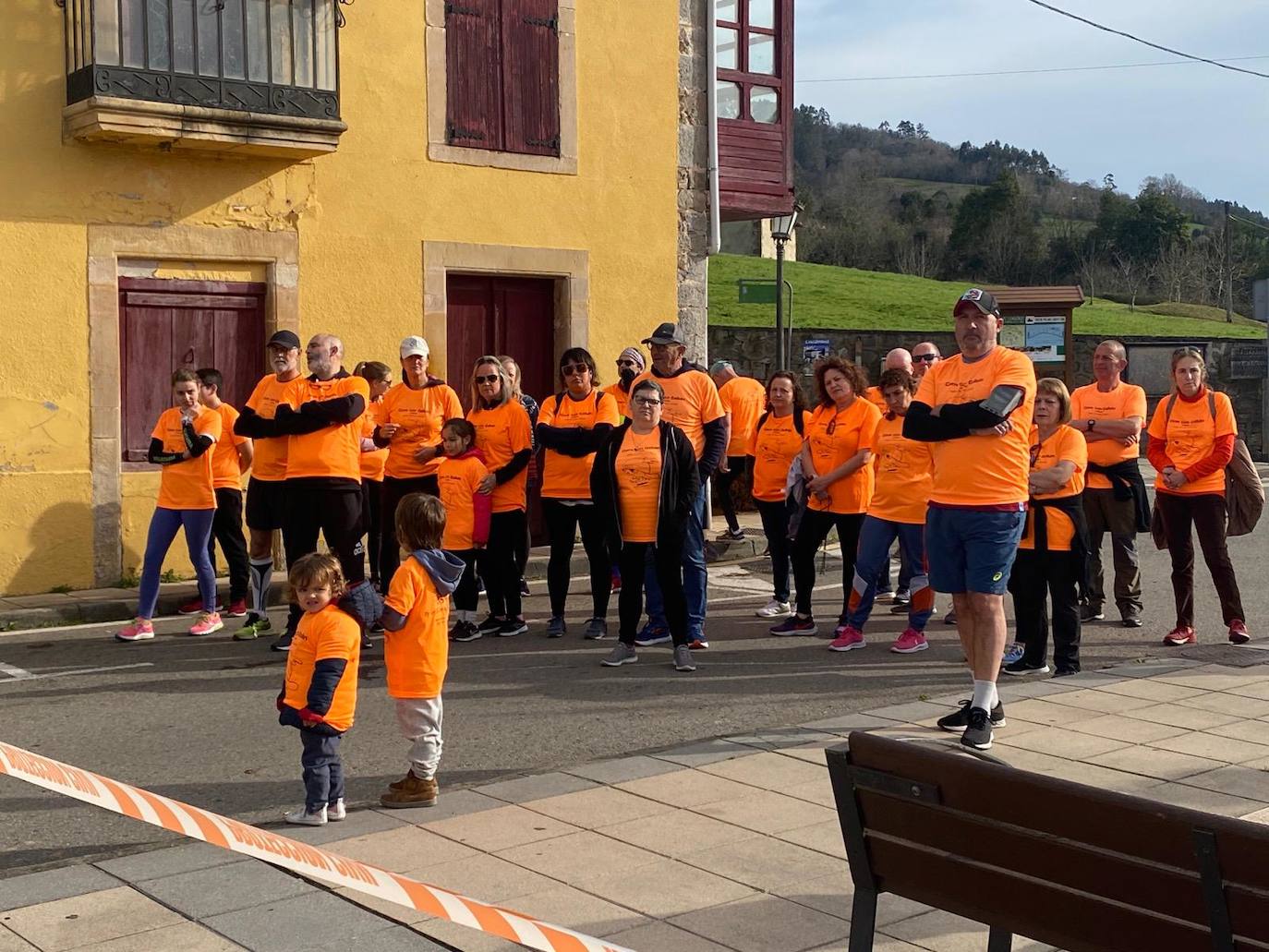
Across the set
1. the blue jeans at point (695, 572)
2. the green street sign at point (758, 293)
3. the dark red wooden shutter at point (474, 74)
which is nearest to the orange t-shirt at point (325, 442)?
the blue jeans at point (695, 572)

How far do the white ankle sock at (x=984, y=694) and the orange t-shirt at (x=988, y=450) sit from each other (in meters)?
0.81

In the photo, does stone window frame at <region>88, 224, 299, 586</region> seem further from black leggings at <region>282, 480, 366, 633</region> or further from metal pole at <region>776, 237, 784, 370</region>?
metal pole at <region>776, 237, 784, 370</region>

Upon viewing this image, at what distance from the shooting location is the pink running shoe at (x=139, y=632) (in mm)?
10531

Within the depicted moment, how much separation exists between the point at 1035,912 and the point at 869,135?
120 meters

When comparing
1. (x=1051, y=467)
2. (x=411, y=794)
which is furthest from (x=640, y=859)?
(x=1051, y=467)

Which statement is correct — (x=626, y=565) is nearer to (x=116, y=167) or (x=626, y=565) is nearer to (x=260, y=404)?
(x=260, y=404)

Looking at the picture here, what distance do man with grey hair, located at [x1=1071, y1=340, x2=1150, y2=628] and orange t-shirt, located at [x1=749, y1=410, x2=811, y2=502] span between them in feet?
6.23

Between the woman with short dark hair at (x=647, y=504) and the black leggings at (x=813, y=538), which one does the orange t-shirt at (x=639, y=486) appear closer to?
the woman with short dark hair at (x=647, y=504)

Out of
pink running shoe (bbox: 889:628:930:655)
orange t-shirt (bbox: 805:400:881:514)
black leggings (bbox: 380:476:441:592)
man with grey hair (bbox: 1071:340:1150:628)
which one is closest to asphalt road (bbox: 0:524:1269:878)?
pink running shoe (bbox: 889:628:930:655)

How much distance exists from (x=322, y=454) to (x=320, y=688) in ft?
12.9

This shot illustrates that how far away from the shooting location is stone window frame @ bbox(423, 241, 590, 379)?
14.6m

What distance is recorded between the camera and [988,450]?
23.5ft

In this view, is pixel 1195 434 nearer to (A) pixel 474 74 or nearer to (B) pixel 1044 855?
(B) pixel 1044 855

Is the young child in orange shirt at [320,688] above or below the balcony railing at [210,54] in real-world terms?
below
